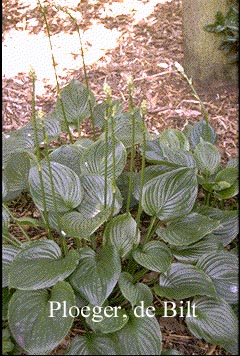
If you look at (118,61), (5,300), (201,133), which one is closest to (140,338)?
(5,300)

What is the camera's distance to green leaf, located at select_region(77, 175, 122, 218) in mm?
2338

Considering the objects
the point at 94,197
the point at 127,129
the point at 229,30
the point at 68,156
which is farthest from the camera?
the point at 229,30

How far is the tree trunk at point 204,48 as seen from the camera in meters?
3.27

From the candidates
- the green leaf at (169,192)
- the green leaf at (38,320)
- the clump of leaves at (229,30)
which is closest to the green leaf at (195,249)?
the green leaf at (169,192)

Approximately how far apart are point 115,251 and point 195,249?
1.23ft

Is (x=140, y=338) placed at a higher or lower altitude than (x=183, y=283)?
lower

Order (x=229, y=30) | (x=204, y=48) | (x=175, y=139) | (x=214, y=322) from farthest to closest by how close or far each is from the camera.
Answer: (x=204, y=48), (x=229, y=30), (x=175, y=139), (x=214, y=322)

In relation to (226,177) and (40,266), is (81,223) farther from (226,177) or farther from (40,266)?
(226,177)

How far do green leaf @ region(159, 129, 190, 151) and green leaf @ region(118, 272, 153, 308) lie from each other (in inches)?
30.8

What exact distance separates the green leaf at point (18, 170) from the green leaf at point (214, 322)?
971mm

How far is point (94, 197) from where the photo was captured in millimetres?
2367

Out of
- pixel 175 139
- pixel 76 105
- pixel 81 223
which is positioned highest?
pixel 76 105

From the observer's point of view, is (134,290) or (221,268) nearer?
(134,290)

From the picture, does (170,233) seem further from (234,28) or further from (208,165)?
(234,28)
